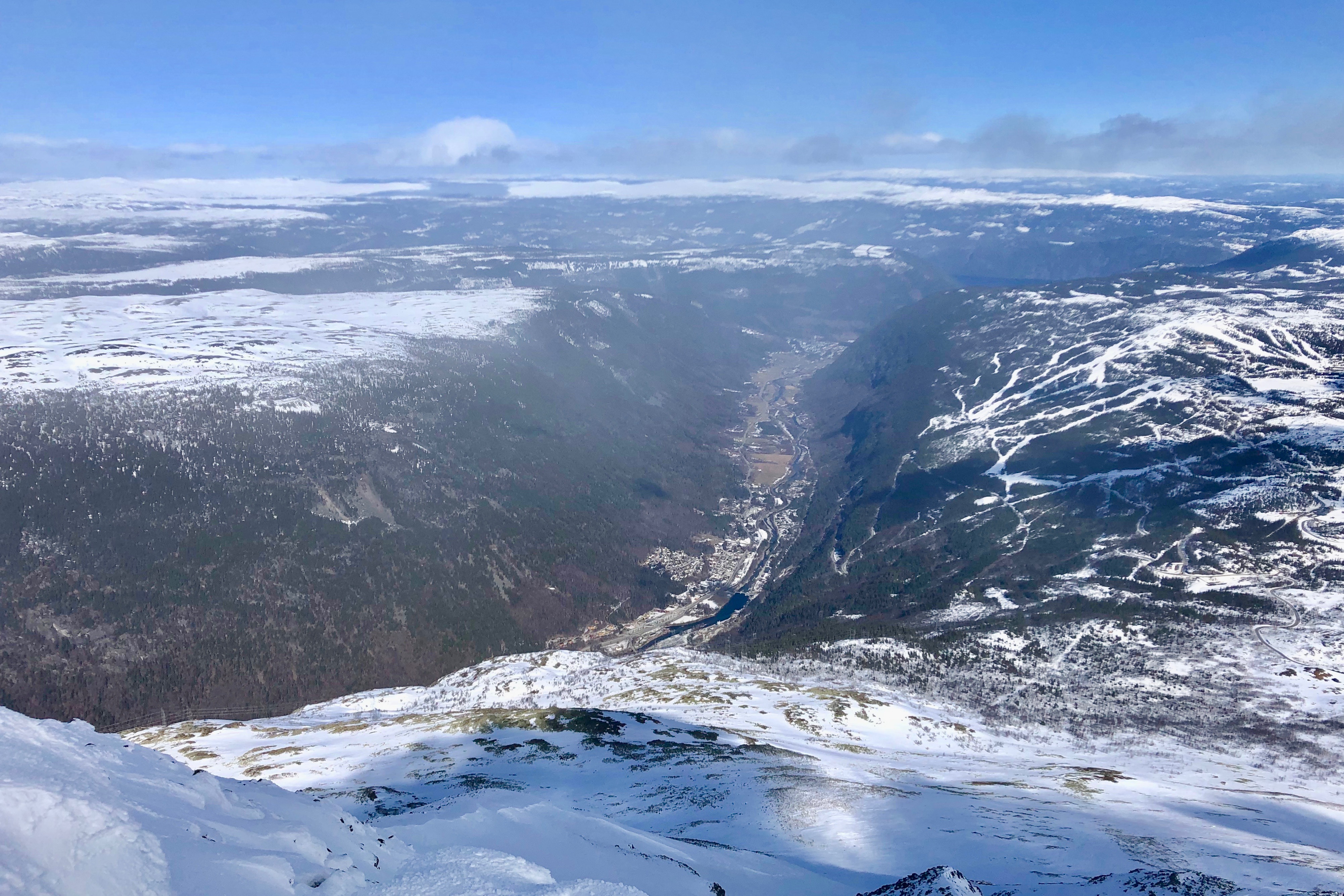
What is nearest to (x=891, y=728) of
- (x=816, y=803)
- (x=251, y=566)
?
(x=816, y=803)

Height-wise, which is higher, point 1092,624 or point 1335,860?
point 1335,860

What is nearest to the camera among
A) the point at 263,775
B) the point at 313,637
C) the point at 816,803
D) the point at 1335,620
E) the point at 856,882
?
the point at 856,882

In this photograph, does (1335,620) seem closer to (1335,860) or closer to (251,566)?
(1335,860)

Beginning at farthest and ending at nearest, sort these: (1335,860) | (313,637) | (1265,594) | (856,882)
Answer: (313,637) < (1265,594) < (1335,860) < (856,882)

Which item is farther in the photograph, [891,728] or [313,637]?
[313,637]

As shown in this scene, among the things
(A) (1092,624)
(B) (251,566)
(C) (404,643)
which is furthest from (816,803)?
(B) (251,566)

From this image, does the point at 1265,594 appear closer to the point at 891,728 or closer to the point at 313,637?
the point at 891,728

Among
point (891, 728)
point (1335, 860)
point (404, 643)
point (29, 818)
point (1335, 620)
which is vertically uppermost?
point (29, 818)
